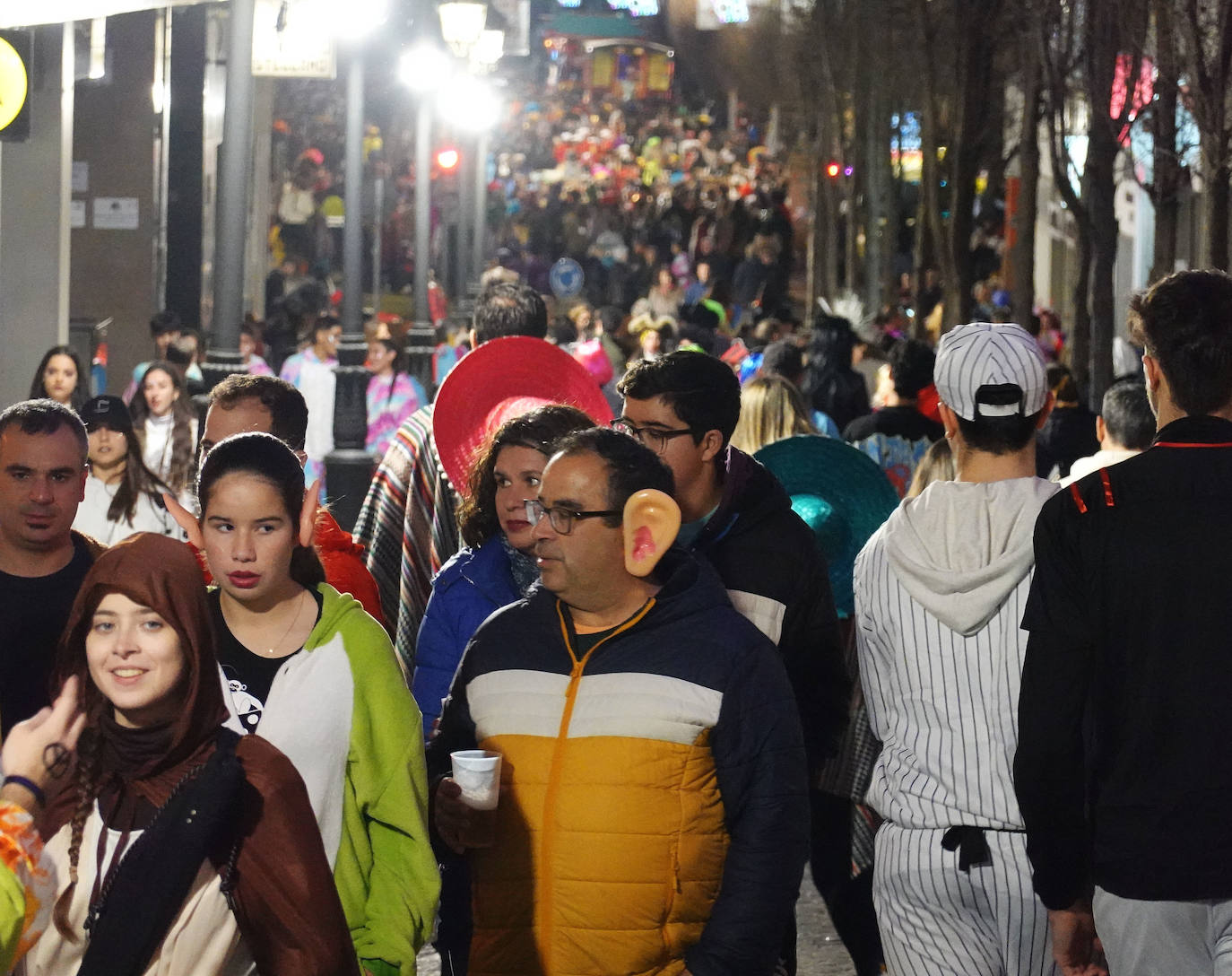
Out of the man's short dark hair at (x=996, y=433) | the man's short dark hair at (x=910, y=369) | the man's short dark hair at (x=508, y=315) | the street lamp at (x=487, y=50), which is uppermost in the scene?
the street lamp at (x=487, y=50)

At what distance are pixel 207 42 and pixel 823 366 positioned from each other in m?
16.4

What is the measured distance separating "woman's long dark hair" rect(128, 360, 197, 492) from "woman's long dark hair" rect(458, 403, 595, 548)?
5.39 meters

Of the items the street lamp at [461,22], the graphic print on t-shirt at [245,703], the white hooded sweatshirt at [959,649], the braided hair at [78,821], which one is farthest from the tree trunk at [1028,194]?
the braided hair at [78,821]

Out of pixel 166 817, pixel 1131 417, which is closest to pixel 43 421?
pixel 166 817

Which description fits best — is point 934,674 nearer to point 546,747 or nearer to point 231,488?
point 546,747

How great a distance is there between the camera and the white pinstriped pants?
438cm

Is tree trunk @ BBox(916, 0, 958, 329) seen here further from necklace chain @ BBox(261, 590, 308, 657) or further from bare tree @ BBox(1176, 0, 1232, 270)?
necklace chain @ BBox(261, 590, 308, 657)

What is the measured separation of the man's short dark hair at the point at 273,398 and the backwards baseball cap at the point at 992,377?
84.3 inches

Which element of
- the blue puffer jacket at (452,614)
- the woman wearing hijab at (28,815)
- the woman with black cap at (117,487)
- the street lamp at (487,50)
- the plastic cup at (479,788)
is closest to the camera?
the woman wearing hijab at (28,815)

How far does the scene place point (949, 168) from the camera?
20.9 meters

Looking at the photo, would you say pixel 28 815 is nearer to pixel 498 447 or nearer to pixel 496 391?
pixel 498 447

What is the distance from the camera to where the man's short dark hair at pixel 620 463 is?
4082mm

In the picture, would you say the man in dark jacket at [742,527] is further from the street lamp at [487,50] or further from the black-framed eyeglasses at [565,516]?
the street lamp at [487,50]

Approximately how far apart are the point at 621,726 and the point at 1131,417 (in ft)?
12.9
